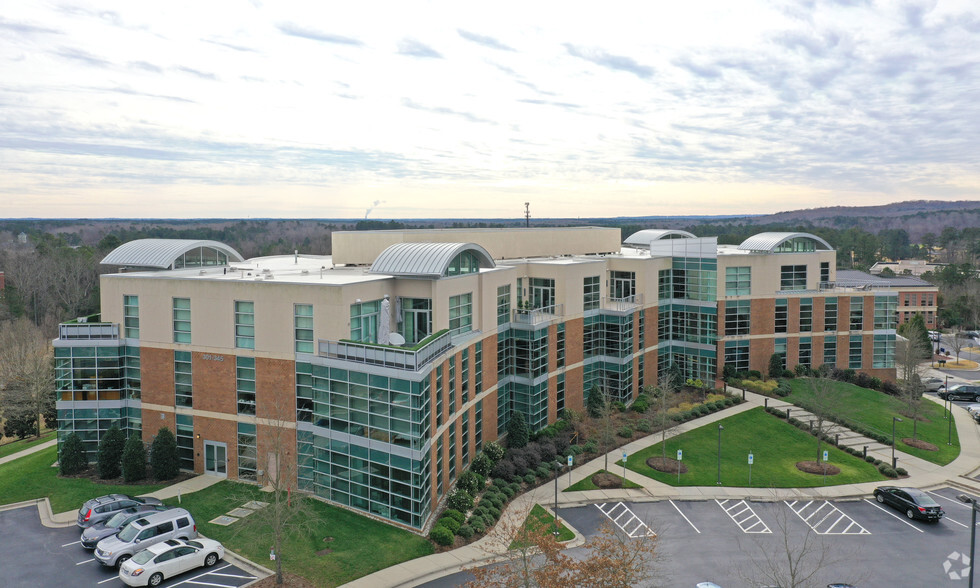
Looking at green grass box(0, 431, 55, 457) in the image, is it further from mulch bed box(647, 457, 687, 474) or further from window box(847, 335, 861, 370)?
window box(847, 335, 861, 370)

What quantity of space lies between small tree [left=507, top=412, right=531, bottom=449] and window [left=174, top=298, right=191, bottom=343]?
19849 millimetres

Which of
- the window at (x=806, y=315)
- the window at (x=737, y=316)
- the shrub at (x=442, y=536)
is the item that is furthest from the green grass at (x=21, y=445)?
the window at (x=806, y=315)

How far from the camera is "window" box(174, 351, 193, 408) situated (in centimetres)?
3591

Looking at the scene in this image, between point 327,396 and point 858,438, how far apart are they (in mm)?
37946

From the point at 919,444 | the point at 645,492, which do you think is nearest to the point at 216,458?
the point at 645,492

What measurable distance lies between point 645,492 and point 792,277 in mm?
33366

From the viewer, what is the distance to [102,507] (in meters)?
30.3

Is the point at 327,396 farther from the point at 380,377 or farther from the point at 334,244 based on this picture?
the point at 334,244

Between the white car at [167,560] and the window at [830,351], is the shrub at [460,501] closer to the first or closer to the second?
the white car at [167,560]

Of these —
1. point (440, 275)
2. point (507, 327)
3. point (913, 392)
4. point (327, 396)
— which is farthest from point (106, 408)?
point (913, 392)

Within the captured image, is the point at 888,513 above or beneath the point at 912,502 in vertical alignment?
beneath

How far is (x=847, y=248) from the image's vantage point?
14612 cm

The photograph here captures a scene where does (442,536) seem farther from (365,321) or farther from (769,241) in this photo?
(769,241)

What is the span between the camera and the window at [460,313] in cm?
3716
